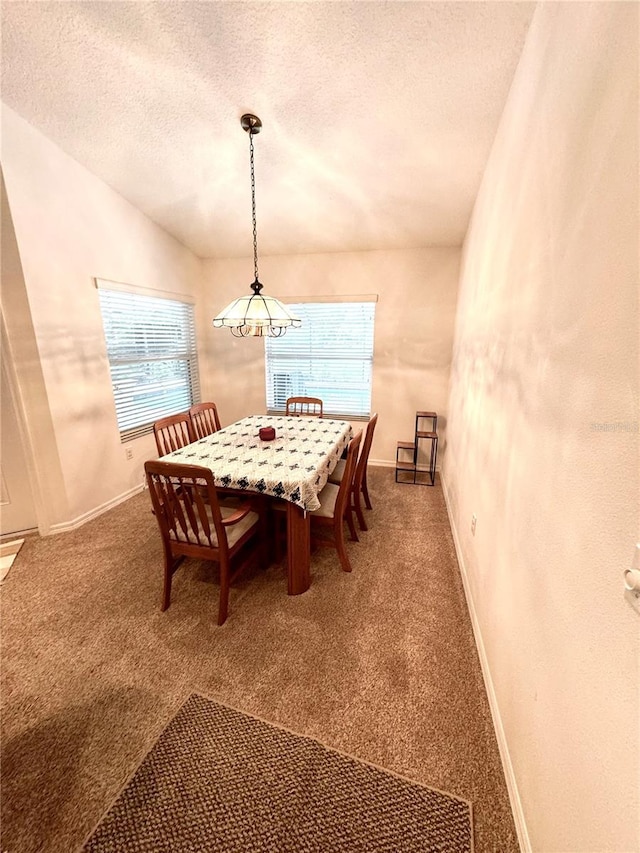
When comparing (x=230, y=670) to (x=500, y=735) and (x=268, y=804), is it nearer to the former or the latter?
(x=268, y=804)

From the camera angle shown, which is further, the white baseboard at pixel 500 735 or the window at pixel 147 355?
the window at pixel 147 355

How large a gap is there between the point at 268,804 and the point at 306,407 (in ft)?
10.4

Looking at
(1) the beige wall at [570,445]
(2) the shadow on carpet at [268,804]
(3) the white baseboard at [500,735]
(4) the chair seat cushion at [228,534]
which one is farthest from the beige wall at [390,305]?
(2) the shadow on carpet at [268,804]

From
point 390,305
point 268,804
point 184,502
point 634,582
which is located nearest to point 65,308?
point 184,502

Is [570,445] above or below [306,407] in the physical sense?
above

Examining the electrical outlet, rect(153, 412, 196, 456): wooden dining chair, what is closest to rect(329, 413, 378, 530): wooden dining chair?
rect(153, 412, 196, 456): wooden dining chair

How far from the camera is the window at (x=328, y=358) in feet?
12.3

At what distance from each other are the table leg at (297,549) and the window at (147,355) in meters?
2.20

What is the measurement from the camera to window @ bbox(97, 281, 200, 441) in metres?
2.97

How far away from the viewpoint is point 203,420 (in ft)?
9.23

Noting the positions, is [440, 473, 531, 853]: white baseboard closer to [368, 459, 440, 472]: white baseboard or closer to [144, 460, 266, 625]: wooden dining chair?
[144, 460, 266, 625]: wooden dining chair

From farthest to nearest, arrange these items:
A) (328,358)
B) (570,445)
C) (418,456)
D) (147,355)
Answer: (328,358) < (418,456) < (147,355) < (570,445)

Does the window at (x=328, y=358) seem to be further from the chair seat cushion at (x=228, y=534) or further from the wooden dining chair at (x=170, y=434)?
the chair seat cushion at (x=228, y=534)

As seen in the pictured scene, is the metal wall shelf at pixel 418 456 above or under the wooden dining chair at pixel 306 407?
under
